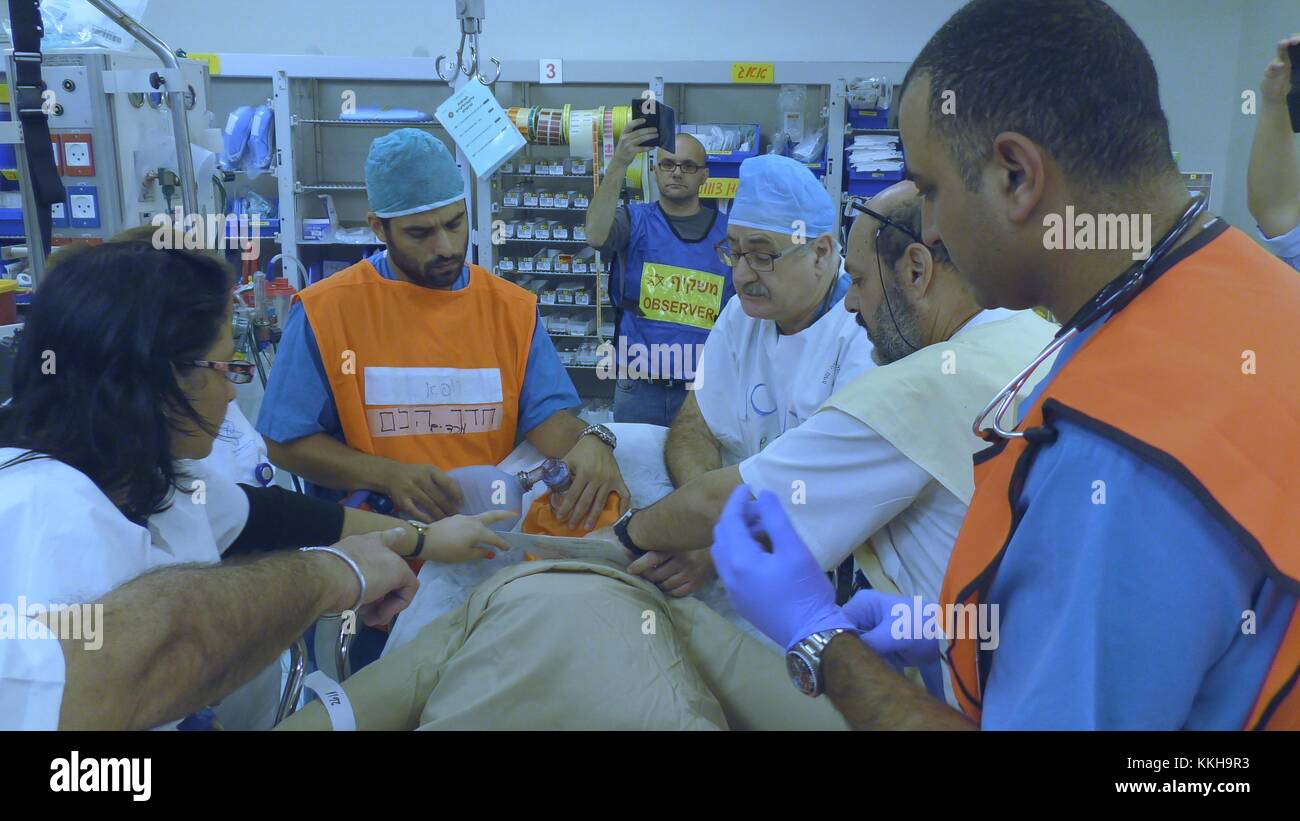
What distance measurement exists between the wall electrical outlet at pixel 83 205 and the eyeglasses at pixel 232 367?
1.46 meters

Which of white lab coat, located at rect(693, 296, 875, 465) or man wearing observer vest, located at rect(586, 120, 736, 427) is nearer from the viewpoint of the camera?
white lab coat, located at rect(693, 296, 875, 465)

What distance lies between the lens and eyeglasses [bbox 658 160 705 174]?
12.6ft

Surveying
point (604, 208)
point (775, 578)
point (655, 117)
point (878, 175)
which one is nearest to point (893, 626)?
point (775, 578)

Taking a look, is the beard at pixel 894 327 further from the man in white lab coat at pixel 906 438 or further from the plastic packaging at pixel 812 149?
the plastic packaging at pixel 812 149

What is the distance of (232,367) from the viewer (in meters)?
1.42

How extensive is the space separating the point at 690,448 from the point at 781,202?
0.71m

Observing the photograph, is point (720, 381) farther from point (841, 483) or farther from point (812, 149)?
point (812, 149)

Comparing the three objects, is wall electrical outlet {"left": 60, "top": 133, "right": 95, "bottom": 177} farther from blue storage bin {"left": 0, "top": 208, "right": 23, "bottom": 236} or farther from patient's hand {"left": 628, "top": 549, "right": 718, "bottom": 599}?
blue storage bin {"left": 0, "top": 208, "right": 23, "bottom": 236}

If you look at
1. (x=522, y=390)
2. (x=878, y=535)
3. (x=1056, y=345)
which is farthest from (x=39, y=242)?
(x=1056, y=345)

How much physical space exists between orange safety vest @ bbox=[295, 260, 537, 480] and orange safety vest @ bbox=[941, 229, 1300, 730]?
169 centimetres

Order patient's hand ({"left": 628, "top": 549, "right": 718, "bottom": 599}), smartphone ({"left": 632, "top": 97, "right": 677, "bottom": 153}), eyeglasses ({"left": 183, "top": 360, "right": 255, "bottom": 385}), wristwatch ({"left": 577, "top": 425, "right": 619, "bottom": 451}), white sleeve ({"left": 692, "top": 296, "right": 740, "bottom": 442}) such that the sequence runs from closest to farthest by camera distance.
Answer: eyeglasses ({"left": 183, "top": 360, "right": 255, "bottom": 385}) < patient's hand ({"left": 628, "top": 549, "right": 718, "bottom": 599}) < wristwatch ({"left": 577, "top": 425, "right": 619, "bottom": 451}) < white sleeve ({"left": 692, "top": 296, "right": 740, "bottom": 442}) < smartphone ({"left": 632, "top": 97, "right": 677, "bottom": 153})

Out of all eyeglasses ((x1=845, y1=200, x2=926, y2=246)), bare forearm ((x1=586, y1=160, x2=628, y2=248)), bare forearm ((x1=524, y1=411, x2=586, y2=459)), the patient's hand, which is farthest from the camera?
bare forearm ((x1=586, y1=160, x2=628, y2=248))

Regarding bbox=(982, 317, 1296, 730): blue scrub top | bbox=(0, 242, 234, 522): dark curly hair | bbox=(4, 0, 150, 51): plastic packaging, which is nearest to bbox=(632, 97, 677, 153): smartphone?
bbox=(4, 0, 150, 51): plastic packaging
